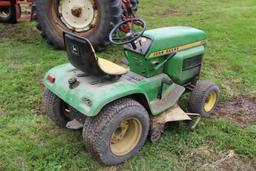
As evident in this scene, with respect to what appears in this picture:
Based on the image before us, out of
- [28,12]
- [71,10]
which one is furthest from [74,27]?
[28,12]

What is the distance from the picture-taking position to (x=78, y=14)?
195 inches

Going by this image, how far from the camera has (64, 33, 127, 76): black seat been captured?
258 centimetres

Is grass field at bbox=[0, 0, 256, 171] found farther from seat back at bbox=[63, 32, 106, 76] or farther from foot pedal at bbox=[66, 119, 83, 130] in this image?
seat back at bbox=[63, 32, 106, 76]

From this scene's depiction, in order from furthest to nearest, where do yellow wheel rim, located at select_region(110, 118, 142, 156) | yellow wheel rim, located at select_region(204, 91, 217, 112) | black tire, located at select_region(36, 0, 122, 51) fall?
black tire, located at select_region(36, 0, 122, 51) → yellow wheel rim, located at select_region(204, 91, 217, 112) → yellow wheel rim, located at select_region(110, 118, 142, 156)

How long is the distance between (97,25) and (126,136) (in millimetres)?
2346

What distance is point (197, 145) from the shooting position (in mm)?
3172

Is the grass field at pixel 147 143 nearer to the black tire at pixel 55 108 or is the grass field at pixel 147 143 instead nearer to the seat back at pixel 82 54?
the black tire at pixel 55 108

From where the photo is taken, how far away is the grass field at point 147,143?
2902 millimetres

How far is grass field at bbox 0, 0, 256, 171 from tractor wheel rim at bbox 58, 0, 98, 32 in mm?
488

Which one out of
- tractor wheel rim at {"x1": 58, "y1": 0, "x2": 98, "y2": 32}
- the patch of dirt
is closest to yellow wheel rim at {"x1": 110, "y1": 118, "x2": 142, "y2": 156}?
the patch of dirt

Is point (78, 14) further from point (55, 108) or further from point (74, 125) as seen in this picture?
point (74, 125)

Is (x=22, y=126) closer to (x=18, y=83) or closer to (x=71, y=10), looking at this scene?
(x=18, y=83)

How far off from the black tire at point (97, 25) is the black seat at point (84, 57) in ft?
6.76

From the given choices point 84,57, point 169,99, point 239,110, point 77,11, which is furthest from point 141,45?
point 77,11
